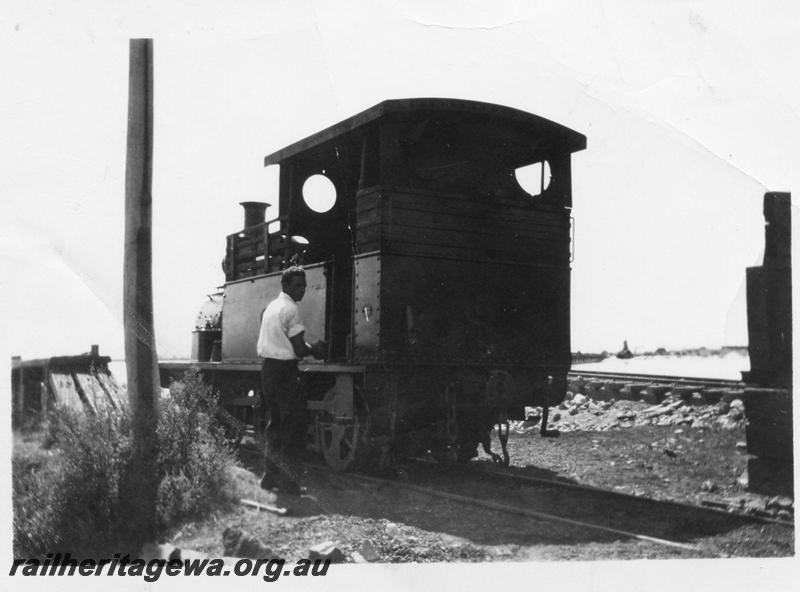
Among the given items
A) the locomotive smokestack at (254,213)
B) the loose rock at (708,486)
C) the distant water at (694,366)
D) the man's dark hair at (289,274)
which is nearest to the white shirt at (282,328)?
the man's dark hair at (289,274)

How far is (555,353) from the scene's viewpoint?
7.06 meters

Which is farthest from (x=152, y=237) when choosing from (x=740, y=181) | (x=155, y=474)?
(x=740, y=181)

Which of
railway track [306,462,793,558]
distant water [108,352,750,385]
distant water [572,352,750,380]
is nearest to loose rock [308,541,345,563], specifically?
railway track [306,462,793,558]

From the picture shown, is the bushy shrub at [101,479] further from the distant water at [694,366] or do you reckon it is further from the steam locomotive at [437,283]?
the distant water at [694,366]

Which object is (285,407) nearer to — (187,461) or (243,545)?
(187,461)

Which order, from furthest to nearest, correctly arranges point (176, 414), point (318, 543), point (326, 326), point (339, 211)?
point (339, 211) → point (326, 326) → point (176, 414) → point (318, 543)

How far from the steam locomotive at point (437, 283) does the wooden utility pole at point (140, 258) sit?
5.80ft

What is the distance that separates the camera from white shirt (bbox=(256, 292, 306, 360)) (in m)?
6.07

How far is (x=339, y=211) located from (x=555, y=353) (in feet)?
9.49

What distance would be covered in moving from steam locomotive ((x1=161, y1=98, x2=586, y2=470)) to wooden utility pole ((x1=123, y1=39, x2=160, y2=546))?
1.77 meters

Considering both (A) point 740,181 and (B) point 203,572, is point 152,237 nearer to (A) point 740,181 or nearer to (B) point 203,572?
(B) point 203,572

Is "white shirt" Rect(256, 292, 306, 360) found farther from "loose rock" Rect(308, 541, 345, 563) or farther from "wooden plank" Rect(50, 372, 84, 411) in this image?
"loose rock" Rect(308, 541, 345, 563)

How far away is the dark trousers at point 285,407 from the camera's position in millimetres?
6113

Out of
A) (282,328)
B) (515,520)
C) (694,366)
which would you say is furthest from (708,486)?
(694,366)
